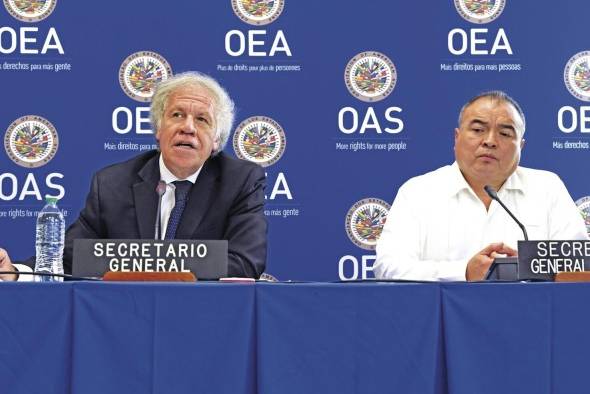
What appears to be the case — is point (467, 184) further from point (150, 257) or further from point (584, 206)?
point (150, 257)

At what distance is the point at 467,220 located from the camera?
3.30m

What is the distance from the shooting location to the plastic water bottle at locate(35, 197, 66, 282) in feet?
8.73

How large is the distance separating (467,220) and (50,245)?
1.49 metres

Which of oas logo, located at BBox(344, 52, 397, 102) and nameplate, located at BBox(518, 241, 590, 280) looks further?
oas logo, located at BBox(344, 52, 397, 102)

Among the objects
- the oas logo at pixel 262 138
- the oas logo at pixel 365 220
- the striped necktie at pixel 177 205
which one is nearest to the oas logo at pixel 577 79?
the oas logo at pixel 365 220

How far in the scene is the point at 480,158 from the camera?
329 cm

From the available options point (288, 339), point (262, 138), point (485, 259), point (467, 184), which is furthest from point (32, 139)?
point (288, 339)

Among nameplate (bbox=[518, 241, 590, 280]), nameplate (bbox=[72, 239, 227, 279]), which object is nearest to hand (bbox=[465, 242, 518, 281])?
nameplate (bbox=[518, 241, 590, 280])

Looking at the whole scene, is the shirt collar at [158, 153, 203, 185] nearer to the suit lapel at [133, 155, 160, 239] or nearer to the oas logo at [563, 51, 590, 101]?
the suit lapel at [133, 155, 160, 239]

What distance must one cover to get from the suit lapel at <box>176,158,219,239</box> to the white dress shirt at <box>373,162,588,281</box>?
65cm

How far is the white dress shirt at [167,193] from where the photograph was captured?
3.05 meters

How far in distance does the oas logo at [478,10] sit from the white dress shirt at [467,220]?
35.2 inches

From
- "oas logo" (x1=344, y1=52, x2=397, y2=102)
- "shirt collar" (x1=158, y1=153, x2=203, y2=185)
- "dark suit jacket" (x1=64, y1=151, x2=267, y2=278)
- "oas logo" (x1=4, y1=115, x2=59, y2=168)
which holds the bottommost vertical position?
"dark suit jacket" (x1=64, y1=151, x2=267, y2=278)

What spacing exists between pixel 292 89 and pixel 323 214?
566mm
